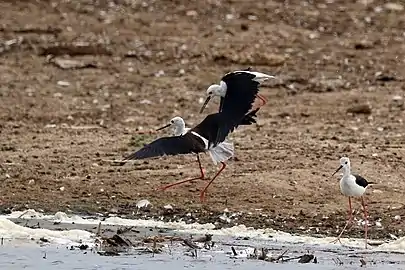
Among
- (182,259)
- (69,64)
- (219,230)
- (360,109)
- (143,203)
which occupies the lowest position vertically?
(69,64)

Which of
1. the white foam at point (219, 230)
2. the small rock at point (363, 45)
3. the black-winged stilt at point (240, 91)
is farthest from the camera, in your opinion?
the small rock at point (363, 45)

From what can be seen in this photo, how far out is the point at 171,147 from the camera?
8672 millimetres

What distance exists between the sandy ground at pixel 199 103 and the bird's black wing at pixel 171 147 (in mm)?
596

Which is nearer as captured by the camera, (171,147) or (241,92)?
(171,147)

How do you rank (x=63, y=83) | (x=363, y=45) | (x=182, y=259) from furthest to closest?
(x=363, y=45), (x=63, y=83), (x=182, y=259)

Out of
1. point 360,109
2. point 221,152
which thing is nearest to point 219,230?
point 221,152

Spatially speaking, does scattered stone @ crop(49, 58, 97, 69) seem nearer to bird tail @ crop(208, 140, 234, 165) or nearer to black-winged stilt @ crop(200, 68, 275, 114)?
black-winged stilt @ crop(200, 68, 275, 114)

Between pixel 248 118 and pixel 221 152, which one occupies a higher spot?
pixel 248 118

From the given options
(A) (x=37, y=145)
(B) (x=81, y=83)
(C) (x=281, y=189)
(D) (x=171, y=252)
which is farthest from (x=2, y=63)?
(D) (x=171, y=252)

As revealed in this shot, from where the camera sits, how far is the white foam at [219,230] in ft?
28.1

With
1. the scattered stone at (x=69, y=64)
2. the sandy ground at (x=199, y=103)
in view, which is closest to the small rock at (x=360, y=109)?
the sandy ground at (x=199, y=103)

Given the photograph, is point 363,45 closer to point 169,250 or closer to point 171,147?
point 171,147

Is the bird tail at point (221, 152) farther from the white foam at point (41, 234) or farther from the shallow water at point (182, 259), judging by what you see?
the white foam at point (41, 234)

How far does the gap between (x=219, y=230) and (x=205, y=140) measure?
2.28 ft
